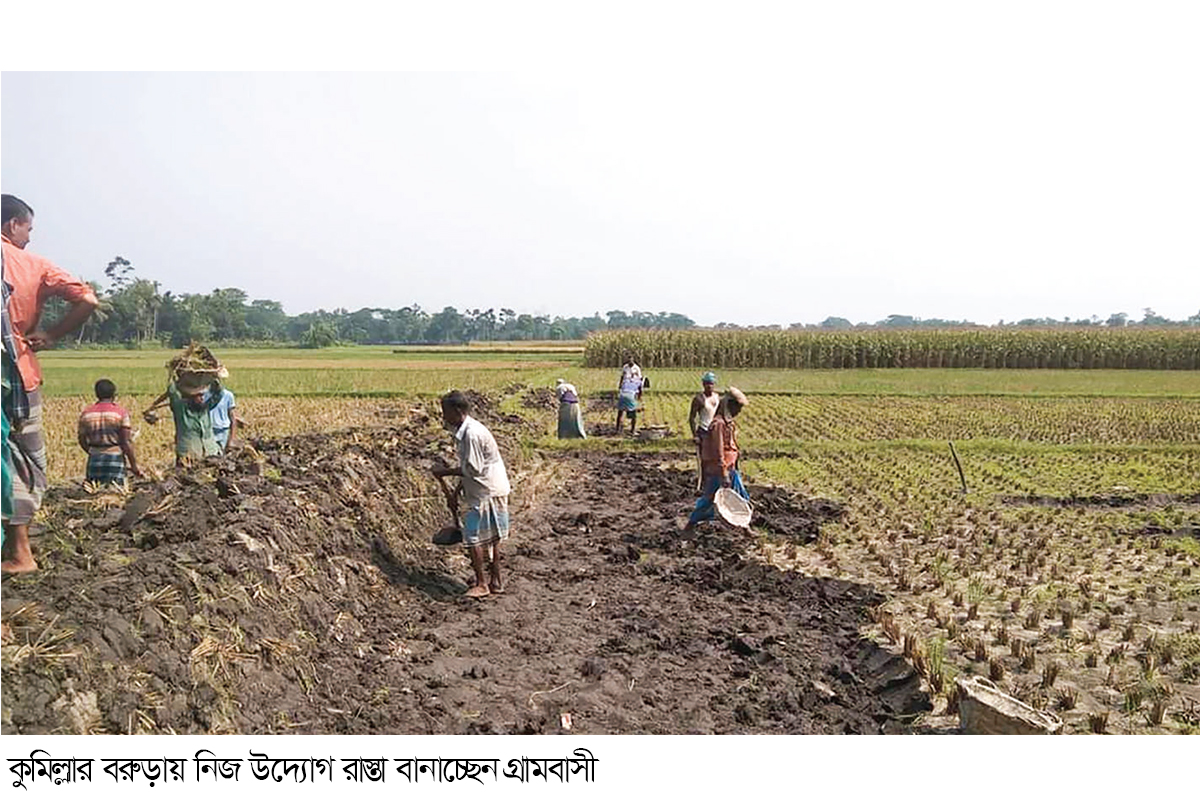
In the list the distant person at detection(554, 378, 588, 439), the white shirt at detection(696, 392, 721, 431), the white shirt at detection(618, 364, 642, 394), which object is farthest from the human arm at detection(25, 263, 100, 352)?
the white shirt at detection(618, 364, 642, 394)

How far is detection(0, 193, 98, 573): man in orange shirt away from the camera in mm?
4258

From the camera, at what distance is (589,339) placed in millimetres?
41750

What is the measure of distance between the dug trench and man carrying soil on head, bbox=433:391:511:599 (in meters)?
0.53

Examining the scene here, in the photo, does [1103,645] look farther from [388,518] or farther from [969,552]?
[388,518]

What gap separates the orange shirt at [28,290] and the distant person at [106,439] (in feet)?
9.11

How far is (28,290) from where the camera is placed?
14.1 ft

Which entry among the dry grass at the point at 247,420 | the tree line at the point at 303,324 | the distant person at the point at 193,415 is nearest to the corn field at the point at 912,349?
the tree line at the point at 303,324

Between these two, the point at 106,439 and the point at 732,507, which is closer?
the point at 106,439

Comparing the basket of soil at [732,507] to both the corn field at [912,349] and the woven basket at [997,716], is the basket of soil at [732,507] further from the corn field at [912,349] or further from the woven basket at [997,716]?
the corn field at [912,349]

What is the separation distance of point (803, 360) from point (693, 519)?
34.3 m

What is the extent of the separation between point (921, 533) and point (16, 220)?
27.1 feet

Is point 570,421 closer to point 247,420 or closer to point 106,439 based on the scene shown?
point 247,420

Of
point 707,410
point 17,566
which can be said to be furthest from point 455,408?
point 707,410

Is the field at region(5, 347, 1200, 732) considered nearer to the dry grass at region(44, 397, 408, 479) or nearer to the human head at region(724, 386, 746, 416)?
the dry grass at region(44, 397, 408, 479)
